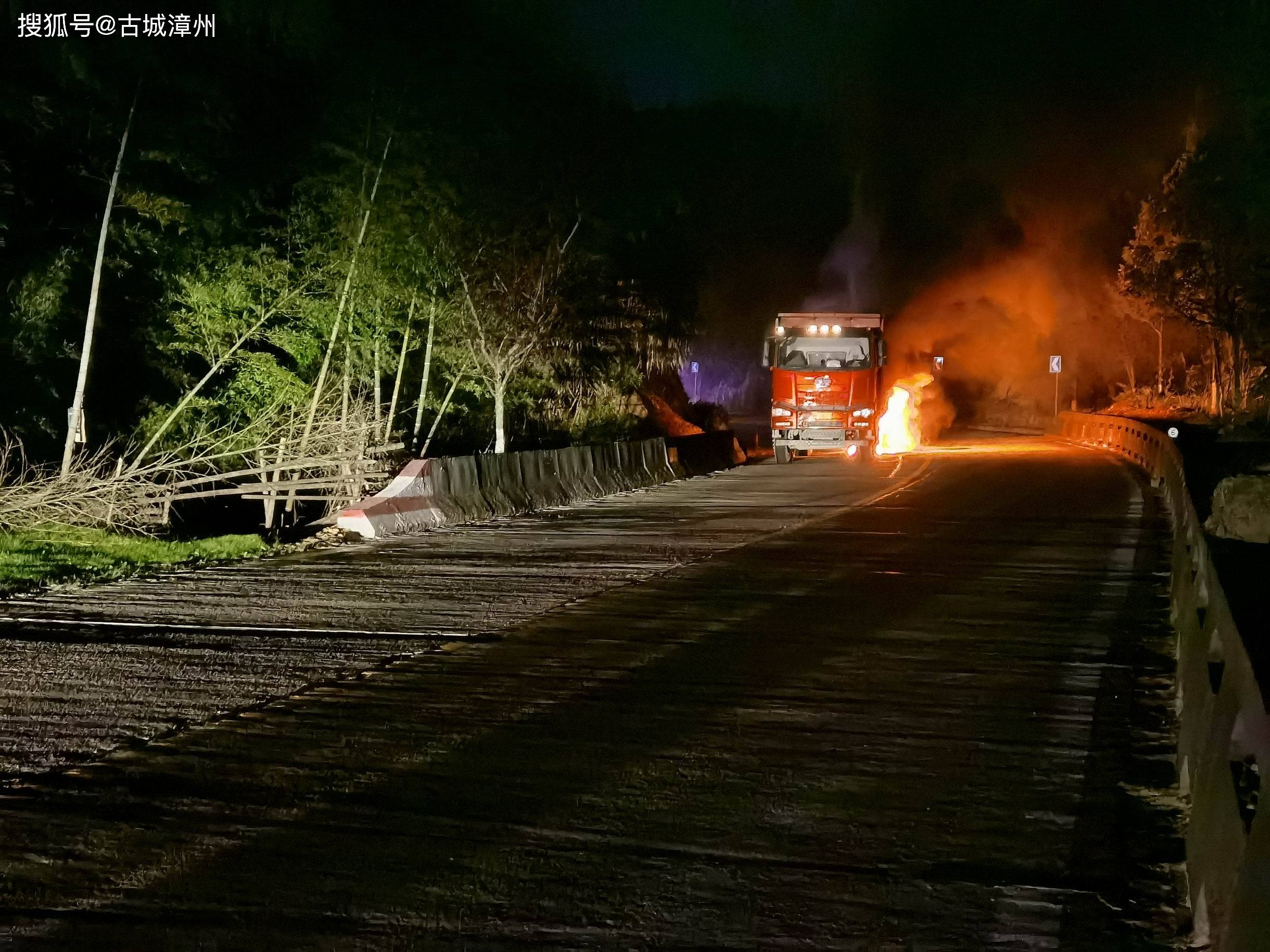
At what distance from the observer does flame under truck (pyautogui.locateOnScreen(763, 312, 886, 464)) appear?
128 ft

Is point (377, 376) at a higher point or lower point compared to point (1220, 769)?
higher

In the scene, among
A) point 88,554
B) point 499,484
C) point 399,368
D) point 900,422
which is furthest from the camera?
point 900,422

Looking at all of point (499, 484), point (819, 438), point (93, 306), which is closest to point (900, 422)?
point (819, 438)

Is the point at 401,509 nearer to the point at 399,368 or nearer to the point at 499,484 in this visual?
the point at 499,484

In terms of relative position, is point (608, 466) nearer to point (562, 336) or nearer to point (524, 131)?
point (562, 336)

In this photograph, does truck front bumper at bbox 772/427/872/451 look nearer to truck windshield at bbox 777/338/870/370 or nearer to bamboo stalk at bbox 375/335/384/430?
truck windshield at bbox 777/338/870/370

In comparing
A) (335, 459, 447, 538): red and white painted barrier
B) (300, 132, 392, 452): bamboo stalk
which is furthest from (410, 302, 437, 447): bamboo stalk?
(335, 459, 447, 538): red and white painted barrier

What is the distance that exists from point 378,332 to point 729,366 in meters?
77.8

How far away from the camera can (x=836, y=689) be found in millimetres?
9031

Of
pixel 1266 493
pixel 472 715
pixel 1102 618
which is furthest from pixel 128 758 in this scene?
pixel 1266 493

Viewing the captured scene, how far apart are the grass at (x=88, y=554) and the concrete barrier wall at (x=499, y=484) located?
1.75 m

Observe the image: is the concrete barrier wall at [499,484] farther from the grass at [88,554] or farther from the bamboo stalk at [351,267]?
the bamboo stalk at [351,267]

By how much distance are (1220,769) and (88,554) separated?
43.5ft

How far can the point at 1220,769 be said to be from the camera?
18.1 ft
